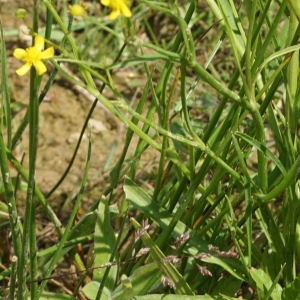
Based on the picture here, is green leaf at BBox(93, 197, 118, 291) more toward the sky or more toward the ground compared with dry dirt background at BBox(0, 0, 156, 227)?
more toward the sky

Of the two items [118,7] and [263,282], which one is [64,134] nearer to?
[263,282]

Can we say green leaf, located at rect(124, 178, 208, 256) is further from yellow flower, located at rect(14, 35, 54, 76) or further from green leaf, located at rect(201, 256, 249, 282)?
yellow flower, located at rect(14, 35, 54, 76)

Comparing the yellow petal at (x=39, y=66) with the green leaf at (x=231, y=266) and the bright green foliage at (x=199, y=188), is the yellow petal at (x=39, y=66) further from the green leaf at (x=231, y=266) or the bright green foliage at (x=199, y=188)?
the green leaf at (x=231, y=266)

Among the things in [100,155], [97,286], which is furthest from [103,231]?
[100,155]

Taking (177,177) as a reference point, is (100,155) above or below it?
below

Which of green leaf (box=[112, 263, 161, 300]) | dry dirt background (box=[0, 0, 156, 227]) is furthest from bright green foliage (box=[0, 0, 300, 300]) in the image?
dry dirt background (box=[0, 0, 156, 227])

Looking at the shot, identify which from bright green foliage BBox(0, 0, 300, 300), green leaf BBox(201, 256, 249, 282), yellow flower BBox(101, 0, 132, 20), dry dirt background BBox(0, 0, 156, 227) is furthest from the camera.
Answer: dry dirt background BBox(0, 0, 156, 227)

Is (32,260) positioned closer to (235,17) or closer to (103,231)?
(103,231)

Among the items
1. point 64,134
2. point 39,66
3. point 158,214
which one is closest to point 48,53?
point 39,66

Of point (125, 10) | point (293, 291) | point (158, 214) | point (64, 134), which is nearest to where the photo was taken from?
point (125, 10)
